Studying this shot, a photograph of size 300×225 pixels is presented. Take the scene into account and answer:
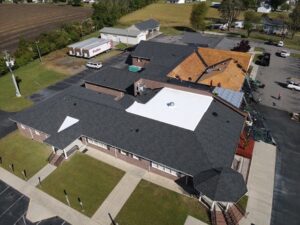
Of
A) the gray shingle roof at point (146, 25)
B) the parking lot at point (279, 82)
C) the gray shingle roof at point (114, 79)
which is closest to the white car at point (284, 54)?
the parking lot at point (279, 82)

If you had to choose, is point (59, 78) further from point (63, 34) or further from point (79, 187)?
point (79, 187)

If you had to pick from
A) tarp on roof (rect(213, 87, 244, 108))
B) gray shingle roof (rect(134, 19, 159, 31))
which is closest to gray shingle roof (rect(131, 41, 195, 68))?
tarp on roof (rect(213, 87, 244, 108))

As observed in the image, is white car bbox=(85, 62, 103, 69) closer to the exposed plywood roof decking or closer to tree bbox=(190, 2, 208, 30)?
the exposed plywood roof decking

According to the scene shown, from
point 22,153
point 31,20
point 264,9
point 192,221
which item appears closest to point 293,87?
point 192,221

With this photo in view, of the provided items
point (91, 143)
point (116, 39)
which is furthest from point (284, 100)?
point (116, 39)

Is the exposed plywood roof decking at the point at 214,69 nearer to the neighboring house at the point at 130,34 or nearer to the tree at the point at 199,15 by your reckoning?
the neighboring house at the point at 130,34
